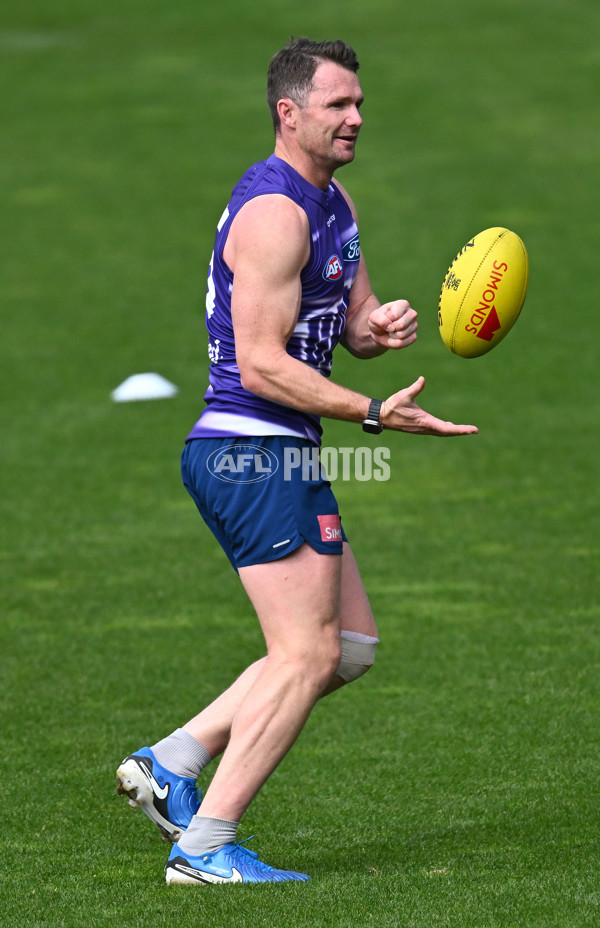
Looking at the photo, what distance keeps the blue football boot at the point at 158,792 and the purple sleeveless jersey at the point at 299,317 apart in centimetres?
103

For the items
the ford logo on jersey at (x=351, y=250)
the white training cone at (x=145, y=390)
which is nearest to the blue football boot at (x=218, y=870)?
the ford logo on jersey at (x=351, y=250)

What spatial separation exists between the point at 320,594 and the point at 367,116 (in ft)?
62.9

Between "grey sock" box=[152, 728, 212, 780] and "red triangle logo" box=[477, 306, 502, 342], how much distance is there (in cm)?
165

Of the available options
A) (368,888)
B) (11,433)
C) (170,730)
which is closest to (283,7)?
(11,433)

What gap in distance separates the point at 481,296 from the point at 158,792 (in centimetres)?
195

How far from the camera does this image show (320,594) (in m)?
4.07

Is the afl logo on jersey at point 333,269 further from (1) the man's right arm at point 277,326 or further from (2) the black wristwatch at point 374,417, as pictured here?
(2) the black wristwatch at point 374,417

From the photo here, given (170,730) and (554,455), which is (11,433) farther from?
(170,730)

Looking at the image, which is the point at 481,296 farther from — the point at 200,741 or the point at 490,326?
the point at 200,741

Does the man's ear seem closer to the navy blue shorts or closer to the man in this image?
the man

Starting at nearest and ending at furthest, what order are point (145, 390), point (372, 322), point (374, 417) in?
point (374, 417), point (372, 322), point (145, 390)

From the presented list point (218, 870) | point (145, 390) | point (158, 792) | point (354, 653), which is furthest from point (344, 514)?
point (218, 870)

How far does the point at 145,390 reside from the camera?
12773 mm

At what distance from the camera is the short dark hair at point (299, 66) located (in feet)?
13.7
